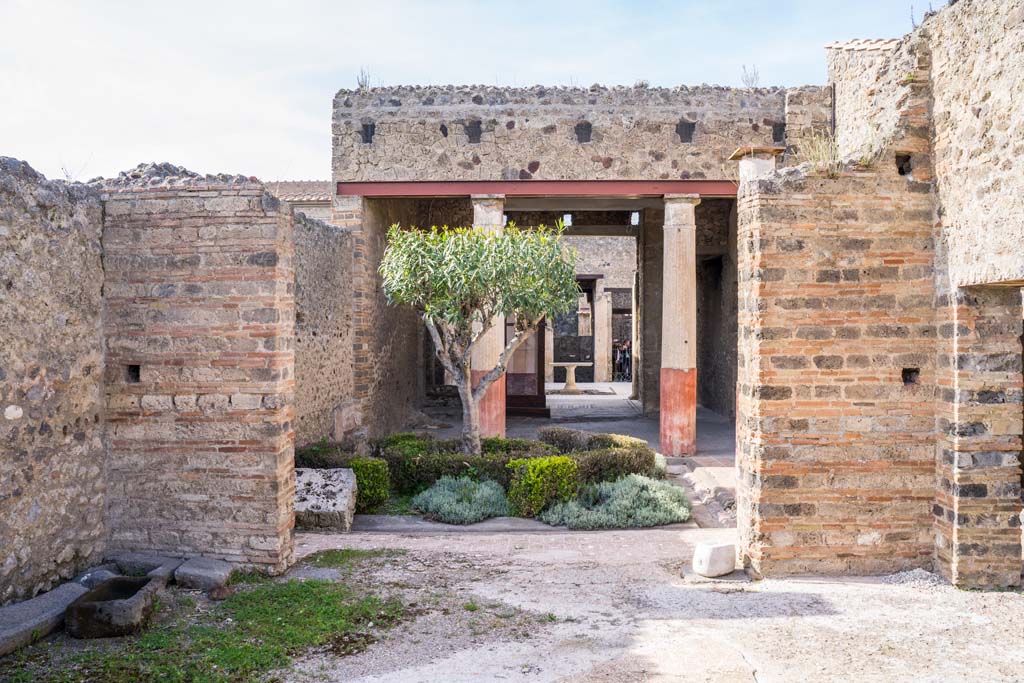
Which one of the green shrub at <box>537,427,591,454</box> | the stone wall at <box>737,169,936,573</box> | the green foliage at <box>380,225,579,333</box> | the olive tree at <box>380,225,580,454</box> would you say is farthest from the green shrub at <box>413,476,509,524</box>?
the stone wall at <box>737,169,936,573</box>

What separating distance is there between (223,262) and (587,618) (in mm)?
3566

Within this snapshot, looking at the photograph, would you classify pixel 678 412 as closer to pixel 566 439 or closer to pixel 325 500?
pixel 566 439

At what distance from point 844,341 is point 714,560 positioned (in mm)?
1865

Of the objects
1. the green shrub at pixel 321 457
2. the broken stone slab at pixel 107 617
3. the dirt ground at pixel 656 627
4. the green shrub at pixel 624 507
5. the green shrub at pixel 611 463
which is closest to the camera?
the dirt ground at pixel 656 627

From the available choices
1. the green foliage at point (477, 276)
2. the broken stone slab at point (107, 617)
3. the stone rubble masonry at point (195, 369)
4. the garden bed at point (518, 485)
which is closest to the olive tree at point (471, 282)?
the green foliage at point (477, 276)

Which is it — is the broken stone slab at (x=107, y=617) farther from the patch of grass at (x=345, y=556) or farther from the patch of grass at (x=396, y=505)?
the patch of grass at (x=396, y=505)

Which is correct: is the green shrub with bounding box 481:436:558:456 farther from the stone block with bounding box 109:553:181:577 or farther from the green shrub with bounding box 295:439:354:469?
the stone block with bounding box 109:553:181:577

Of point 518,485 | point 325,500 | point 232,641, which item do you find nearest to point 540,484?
point 518,485

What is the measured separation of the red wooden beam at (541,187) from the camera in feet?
38.4

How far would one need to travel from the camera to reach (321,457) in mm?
8625

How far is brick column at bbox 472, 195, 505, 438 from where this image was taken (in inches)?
459

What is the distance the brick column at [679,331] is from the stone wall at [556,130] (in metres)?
0.65

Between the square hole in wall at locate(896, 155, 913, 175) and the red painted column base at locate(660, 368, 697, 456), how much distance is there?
5.87 meters

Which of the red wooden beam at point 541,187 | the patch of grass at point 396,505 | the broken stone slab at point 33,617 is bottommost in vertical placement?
the patch of grass at point 396,505
